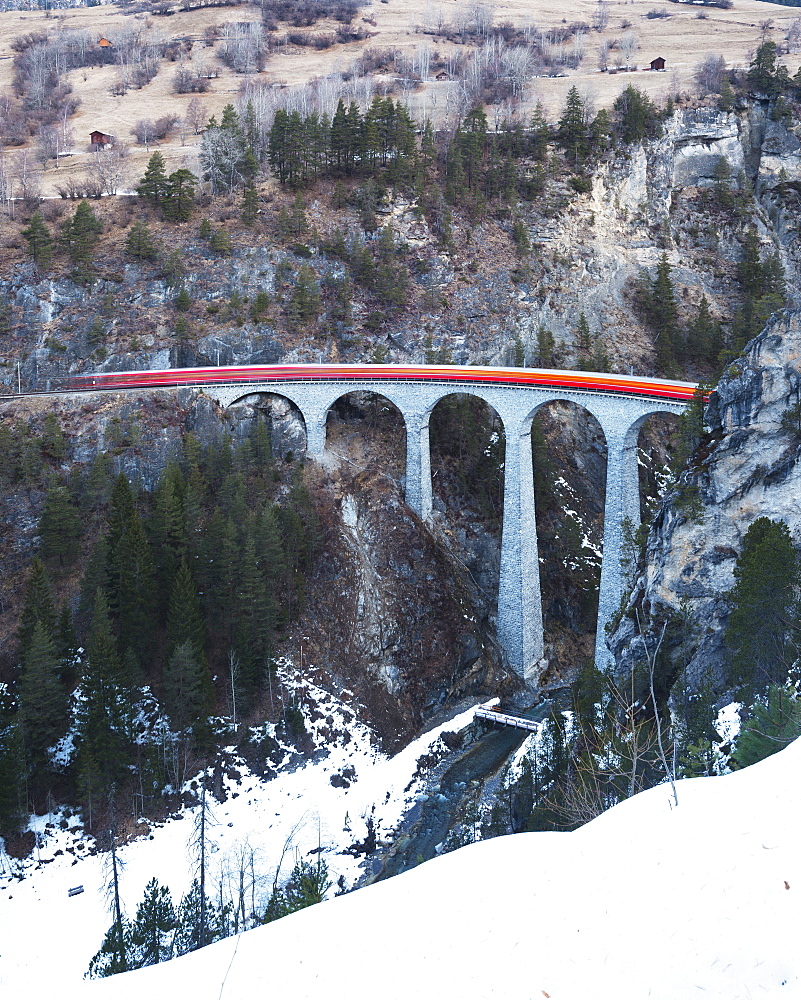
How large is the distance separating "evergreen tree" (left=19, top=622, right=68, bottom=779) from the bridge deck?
26.0 metres

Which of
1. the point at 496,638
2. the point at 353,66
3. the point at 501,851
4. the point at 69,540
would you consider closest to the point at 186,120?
the point at 353,66

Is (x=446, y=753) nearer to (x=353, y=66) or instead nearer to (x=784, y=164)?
(x=784, y=164)

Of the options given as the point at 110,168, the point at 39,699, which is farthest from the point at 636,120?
the point at 39,699

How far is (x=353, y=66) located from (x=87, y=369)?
91943 mm

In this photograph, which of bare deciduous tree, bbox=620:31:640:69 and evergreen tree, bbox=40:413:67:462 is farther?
bare deciduous tree, bbox=620:31:640:69

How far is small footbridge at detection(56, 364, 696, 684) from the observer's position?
4716 centimetres

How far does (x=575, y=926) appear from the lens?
38.3ft

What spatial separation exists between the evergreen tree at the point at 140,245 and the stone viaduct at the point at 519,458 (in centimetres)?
1758

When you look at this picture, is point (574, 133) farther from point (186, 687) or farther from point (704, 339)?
point (186, 687)

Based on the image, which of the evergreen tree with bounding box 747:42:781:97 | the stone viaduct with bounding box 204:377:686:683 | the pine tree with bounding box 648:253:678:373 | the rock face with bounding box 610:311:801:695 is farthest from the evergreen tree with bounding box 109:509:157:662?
the evergreen tree with bounding box 747:42:781:97

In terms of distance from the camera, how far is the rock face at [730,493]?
1432 inches

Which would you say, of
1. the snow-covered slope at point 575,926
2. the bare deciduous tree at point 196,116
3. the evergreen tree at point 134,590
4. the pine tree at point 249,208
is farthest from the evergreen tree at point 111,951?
the bare deciduous tree at point 196,116

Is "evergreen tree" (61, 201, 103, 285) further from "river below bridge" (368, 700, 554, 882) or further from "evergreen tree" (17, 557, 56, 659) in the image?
"river below bridge" (368, 700, 554, 882)

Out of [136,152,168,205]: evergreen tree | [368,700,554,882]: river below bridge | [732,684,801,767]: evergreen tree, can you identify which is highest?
[136,152,168,205]: evergreen tree
